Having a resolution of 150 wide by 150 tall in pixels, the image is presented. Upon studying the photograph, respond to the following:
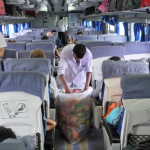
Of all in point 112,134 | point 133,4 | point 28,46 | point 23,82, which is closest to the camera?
point 23,82

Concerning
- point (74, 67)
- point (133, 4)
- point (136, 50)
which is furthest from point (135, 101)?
point (133, 4)

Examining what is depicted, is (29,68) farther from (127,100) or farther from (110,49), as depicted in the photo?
(110,49)

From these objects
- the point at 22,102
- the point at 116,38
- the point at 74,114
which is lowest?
the point at 74,114

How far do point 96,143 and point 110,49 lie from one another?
2.44 meters

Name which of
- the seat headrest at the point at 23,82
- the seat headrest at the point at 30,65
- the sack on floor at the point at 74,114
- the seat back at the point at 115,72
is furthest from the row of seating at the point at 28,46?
the seat headrest at the point at 23,82

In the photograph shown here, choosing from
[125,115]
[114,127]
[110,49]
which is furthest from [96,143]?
[110,49]

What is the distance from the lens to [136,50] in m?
7.21

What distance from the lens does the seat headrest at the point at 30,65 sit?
456 cm

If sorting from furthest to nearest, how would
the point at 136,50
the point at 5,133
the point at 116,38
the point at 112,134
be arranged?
1. the point at 116,38
2. the point at 136,50
3. the point at 112,134
4. the point at 5,133

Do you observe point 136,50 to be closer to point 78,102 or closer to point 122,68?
point 122,68

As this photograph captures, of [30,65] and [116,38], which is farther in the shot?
[116,38]

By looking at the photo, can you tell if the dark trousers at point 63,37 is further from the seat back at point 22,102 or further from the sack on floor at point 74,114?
the seat back at point 22,102

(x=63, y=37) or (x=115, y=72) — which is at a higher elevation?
(x=63, y=37)

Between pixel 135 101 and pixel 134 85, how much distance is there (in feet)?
0.51
